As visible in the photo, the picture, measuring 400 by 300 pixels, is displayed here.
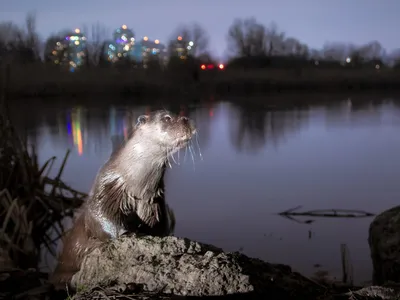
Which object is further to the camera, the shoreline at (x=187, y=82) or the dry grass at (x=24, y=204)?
the shoreline at (x=187, y=82)

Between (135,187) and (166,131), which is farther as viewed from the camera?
(135,187)

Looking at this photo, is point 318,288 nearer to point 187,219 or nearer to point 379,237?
point 379,237

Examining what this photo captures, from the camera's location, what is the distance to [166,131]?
111 inches

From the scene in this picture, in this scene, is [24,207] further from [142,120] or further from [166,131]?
[166,131]

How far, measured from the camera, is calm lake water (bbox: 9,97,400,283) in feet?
21.8

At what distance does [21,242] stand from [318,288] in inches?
151

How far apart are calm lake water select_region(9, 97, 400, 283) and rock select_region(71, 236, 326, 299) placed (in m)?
1.09

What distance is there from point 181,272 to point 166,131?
726 millimetres

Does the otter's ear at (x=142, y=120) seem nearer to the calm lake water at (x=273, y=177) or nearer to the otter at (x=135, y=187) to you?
the otter at (x=135, y=187)

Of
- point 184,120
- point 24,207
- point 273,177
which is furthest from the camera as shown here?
point 273,177

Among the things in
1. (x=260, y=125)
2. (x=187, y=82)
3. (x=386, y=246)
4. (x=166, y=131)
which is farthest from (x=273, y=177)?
(x=187, y=82)

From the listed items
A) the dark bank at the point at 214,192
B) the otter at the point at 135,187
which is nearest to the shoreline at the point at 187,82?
the dark bank at the point at 214,192

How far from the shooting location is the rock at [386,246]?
159 inches

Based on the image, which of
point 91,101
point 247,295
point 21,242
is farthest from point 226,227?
point 91,101
